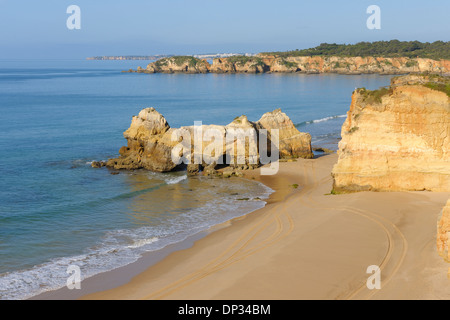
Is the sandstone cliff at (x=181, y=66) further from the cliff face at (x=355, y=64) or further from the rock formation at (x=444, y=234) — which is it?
the rock formation at (x=444, y=234)

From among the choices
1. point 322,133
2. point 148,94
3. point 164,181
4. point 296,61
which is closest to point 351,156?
point 164,181

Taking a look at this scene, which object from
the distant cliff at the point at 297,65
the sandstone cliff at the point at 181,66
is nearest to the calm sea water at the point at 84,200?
the distant cliff at the point at 297,65

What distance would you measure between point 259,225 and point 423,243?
8031mm

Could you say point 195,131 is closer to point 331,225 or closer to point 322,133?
point 331,225

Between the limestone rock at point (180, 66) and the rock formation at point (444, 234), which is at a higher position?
the limestone rock at point (180, 66)

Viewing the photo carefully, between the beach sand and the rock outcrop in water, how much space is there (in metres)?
10.8

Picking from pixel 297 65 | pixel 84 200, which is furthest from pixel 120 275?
pixel 297 65

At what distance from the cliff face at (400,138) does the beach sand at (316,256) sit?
945 mm

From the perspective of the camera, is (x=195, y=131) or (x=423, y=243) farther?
(x=195, y=131)

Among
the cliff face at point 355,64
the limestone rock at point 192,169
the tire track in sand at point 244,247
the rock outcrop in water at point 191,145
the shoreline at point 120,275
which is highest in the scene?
the cliff face at point 355,64

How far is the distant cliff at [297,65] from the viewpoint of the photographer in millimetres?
153125

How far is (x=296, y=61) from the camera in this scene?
178625 millimetres

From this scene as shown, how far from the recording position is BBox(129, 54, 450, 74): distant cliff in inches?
6029

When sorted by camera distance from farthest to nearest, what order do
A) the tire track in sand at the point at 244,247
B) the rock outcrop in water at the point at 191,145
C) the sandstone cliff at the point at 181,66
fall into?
the sandstone cliff at the point at 181,66 → the rock outcrop in water at the point at 191,145 → the tire track in sand at the point at 244,247
